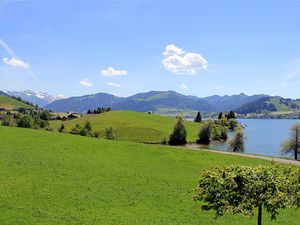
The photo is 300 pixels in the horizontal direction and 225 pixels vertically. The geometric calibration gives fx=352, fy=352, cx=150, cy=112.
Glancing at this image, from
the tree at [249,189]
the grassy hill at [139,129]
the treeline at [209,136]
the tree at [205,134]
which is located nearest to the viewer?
the tree at [249,189]

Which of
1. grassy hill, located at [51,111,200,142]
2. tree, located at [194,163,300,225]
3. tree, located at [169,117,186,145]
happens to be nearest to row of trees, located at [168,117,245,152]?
tree, located at [169,117,186,145]

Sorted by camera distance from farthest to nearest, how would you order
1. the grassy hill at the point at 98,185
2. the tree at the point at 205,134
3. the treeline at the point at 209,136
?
1. the tree at the point at 205,134
2. the treeline at the point at 209,136
3. the grassy hill at the point at 98,185

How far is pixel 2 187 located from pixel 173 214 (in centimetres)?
1827

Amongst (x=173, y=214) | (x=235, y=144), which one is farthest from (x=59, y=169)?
(x=235, y=144)

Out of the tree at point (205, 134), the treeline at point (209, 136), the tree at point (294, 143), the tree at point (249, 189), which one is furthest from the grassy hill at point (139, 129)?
the tree at point (249, 189)

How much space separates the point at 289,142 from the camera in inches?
4193

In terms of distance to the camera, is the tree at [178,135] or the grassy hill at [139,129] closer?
the tree at [178,135]

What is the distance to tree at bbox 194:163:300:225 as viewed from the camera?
20938 mm

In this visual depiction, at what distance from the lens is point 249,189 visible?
21.2 metres

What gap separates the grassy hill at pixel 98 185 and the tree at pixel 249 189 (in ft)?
34.1

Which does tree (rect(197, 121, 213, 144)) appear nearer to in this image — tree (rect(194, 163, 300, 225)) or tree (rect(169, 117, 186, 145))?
tree (rect(169, 117, 186, 145))

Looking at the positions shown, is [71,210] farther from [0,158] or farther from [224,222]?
[0,158]

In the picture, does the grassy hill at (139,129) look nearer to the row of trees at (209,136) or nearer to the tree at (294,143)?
the row of trees at (209,136)

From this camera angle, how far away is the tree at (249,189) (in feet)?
68.7
